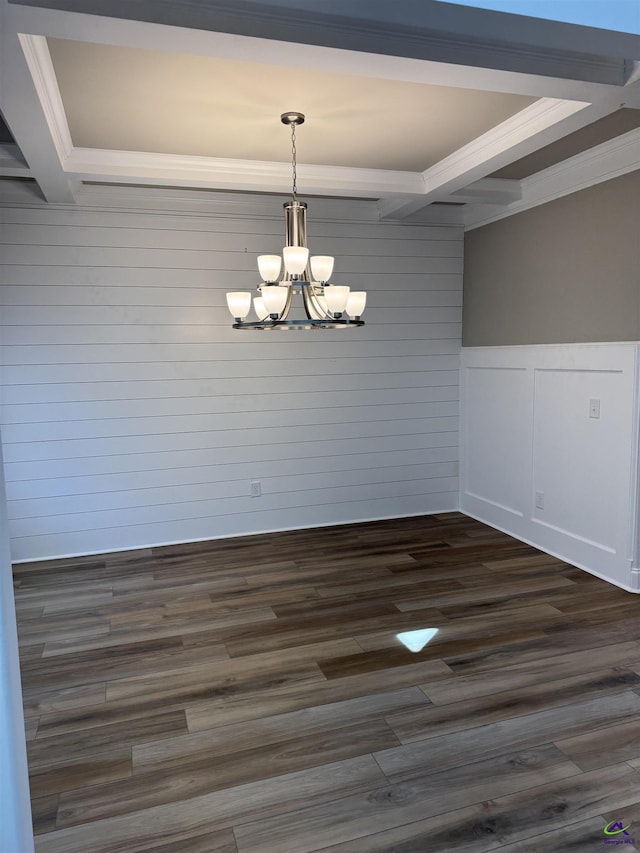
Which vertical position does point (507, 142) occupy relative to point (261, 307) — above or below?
above

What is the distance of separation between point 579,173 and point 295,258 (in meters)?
2.19

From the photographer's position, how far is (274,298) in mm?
2859

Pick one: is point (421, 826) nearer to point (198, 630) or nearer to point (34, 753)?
point (34, 753)

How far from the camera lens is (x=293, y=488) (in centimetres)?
485

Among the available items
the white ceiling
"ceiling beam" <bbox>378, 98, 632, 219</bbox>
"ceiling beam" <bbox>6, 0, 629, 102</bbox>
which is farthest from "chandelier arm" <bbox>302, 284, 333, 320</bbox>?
"ceiling beam" <bbox>378, 98, 632, 219</bbox>

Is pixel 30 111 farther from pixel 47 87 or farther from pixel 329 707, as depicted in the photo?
pixel 329 707

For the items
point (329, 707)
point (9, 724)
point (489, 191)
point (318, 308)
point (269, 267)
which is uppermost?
point (489, 191)

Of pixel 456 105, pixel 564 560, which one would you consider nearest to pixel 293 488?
pixel 564 560

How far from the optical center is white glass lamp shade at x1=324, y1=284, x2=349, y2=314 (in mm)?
2918

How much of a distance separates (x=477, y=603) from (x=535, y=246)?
8.56ft

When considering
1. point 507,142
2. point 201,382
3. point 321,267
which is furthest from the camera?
point 201,382

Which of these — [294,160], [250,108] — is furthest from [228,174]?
[250,108]

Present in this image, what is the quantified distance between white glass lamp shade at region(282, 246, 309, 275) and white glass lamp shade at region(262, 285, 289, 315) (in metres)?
0.11

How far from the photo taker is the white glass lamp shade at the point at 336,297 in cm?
292
